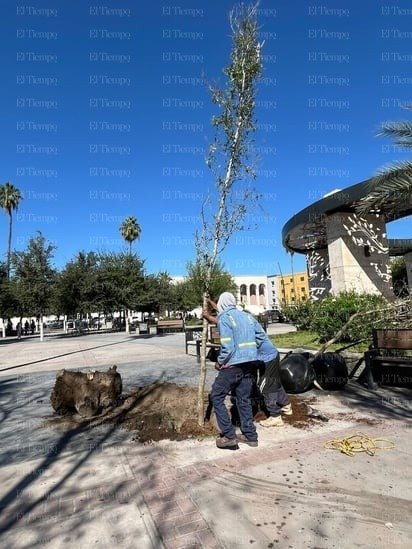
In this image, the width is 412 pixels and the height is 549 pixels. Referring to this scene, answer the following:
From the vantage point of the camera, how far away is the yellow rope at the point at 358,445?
168 inches

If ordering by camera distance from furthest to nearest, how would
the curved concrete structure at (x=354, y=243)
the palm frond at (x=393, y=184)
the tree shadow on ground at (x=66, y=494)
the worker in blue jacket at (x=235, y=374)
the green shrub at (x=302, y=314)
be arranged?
the curved concrete structure at (x=354, y=243), the green shrub at (x=302, y=314), the palm frond at (x=393, y=184), the worker in blue jacket at (x=235, y=374), the tree shadow on ground at (x=66, y=494)

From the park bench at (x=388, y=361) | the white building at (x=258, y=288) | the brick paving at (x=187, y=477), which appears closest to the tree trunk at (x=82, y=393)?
the brick paving at (x=187, y=477)

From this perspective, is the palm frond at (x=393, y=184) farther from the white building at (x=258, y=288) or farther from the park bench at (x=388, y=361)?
the white building at (x=258, y=288)

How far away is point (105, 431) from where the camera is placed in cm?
527

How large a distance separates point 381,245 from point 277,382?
18650 millimetres

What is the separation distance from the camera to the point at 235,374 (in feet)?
14.8

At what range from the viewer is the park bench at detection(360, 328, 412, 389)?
683cm

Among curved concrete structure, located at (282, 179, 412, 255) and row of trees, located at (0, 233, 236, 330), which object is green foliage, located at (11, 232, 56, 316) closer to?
row of trees, located at (0, 233, 236, 330)

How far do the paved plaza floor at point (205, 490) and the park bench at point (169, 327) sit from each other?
22.8 meters

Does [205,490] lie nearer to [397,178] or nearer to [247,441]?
[247,441]

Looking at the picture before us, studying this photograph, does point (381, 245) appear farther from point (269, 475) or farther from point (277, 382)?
point (269, 475)

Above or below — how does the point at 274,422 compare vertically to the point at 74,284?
below

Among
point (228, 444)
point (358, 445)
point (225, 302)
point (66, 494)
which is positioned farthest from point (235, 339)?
point (66, 494)

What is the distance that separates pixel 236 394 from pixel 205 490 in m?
1.32
